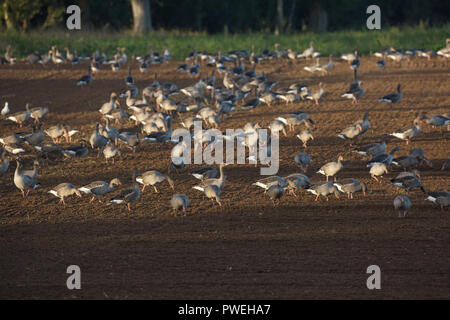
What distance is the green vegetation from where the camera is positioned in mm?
40719

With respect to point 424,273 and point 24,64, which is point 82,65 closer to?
point 24,64

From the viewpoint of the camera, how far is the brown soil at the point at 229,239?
375 inches

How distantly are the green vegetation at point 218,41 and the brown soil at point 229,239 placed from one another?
75.1 ft

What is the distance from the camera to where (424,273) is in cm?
996

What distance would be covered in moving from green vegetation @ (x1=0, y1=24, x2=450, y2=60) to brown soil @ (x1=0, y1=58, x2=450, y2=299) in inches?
901

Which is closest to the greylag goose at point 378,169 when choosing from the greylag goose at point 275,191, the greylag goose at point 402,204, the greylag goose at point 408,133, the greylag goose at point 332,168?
the greylag goose at point 332,168

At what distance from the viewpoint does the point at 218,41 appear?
4400 centimetres

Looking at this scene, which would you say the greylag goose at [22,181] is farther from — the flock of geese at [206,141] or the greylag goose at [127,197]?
the greylag goose at [127,197]

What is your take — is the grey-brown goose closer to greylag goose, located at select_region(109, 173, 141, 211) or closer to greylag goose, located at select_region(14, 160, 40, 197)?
greylag goose, located at select_region(14, 160, 40, 197)

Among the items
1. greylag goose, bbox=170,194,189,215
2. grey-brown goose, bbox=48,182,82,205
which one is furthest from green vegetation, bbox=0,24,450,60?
greylag goose, bbox=170,194,189,215

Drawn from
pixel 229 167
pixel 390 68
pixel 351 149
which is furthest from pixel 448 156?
pixel 390 68

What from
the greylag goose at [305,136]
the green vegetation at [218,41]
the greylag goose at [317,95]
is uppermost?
the green vegetation at [218,41]

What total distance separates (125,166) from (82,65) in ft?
70.4

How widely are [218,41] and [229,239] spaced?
3366 centimetres
